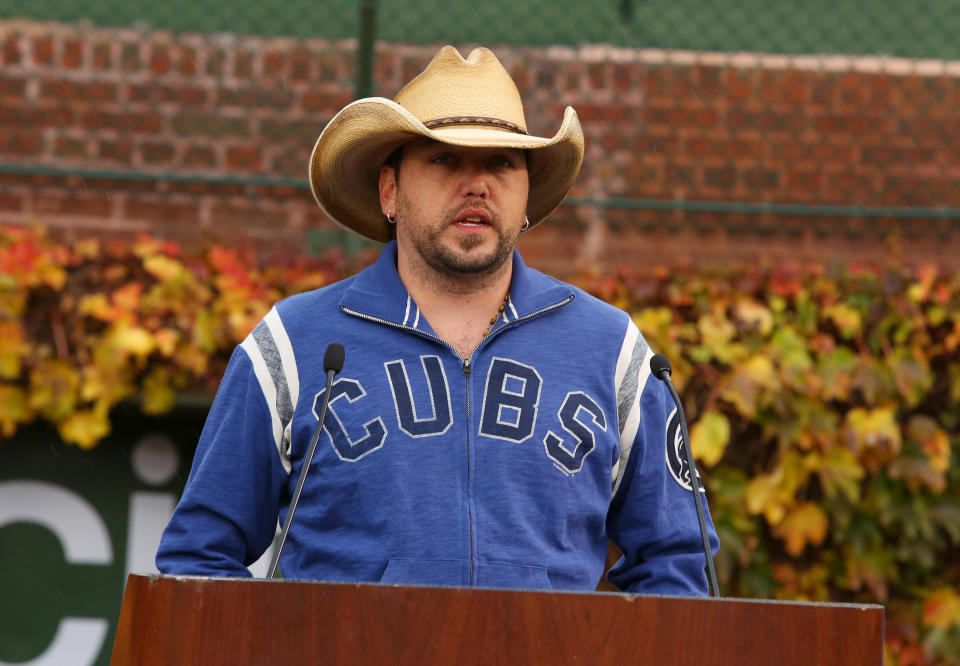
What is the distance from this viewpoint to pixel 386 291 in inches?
98.6

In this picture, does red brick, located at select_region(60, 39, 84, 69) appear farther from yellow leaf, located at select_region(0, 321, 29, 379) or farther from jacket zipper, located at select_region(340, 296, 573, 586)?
jacket zipper, located at select_region(340, 296, 573, 586)

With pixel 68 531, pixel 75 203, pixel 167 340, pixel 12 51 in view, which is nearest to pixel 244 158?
pixel 75 203

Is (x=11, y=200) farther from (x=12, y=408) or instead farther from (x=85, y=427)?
(x=85, y=427)

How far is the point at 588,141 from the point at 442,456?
2602 mm

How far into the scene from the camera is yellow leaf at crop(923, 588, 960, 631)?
3.99 meters

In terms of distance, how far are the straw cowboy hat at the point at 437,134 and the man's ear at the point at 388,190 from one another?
4 centimetres

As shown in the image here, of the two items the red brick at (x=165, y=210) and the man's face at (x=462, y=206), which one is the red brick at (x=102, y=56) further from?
the man's face at (x=462, y=206)

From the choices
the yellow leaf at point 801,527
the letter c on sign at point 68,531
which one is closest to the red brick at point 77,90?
the letter c on sign at point 68,531

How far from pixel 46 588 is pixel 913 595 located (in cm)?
285

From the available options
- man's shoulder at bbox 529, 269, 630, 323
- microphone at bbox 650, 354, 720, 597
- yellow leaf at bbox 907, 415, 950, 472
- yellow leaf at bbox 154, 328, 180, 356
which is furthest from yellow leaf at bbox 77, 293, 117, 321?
yellow leaf at bbox 907, 415, 950, 472

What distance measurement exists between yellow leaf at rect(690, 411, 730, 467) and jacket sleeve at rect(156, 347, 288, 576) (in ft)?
5.80

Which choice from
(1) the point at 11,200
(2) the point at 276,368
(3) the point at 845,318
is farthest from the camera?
(1) the point at 11,200

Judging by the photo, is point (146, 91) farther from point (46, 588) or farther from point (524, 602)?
point (524, 602)

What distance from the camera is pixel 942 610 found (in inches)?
158
